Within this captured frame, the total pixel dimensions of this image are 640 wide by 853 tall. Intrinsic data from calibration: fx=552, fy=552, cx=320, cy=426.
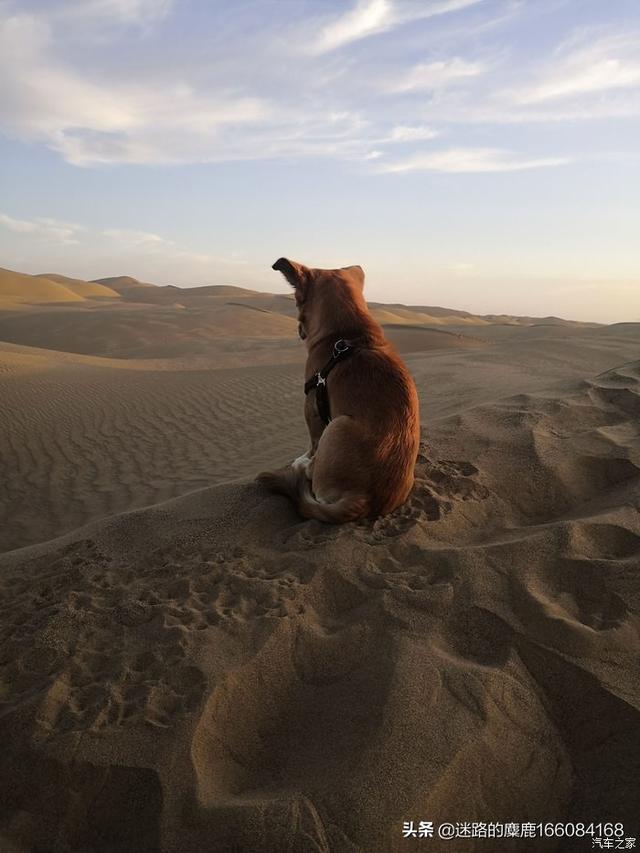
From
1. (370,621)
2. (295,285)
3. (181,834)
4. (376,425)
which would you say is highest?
(295,285)

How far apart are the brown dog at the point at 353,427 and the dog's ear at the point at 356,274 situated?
458 millimetres

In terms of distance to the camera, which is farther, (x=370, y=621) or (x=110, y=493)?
(x=110, y=493)

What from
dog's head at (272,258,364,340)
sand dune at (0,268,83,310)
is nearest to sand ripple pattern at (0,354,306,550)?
dog's head at (272,258,364,340)

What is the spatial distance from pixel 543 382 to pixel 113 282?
77678mm

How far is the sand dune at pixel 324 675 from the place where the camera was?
5.22 ft

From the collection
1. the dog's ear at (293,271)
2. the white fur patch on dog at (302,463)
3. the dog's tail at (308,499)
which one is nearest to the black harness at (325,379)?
the white fur patch on dog at (302,463)

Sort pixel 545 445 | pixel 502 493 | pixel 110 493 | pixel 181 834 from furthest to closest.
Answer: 1. pixel 110 493
2. pixel 545 445
3. pixel 502 493
4. pixel 181 834

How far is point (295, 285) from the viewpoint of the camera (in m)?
3.92

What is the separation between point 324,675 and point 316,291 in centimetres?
260

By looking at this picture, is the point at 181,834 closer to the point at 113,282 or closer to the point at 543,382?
the point at 543,382

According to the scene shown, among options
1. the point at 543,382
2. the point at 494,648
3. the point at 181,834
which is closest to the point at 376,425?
the point at 494,648

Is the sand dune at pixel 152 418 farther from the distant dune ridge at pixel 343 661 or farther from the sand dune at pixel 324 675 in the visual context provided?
the sand dune at pixel 324 675

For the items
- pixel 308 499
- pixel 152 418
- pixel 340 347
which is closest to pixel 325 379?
pixel 340 347

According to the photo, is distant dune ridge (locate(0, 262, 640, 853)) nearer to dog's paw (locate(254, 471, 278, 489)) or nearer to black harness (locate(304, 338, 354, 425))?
dog's paw (locate(254, 471, 278, 489))
